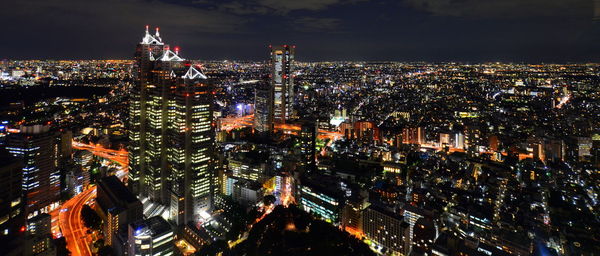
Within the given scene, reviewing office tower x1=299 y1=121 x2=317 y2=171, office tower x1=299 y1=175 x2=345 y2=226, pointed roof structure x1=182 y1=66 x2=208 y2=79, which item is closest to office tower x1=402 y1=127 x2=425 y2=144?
office tower x1=299 y1=121 x2=317 y2=171

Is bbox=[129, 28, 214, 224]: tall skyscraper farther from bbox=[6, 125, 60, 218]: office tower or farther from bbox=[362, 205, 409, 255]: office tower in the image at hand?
bbox=[362, 205, 409, 255]: office tower

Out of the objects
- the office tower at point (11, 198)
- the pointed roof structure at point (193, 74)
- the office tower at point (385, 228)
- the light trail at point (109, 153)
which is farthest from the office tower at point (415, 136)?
the office tower at point (11, 198)

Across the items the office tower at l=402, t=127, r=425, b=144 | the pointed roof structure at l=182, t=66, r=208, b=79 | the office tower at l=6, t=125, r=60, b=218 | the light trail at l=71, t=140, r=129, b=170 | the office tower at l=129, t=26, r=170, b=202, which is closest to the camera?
the pointed roof structure at l=182, t=66, r=208, b=79

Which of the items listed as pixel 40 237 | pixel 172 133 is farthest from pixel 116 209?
pixel 172 133

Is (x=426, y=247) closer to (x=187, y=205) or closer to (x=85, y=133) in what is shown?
(x=187, y=205)

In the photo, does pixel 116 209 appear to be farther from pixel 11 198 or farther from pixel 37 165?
pixel 11 198

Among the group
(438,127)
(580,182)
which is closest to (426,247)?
(580,182)
